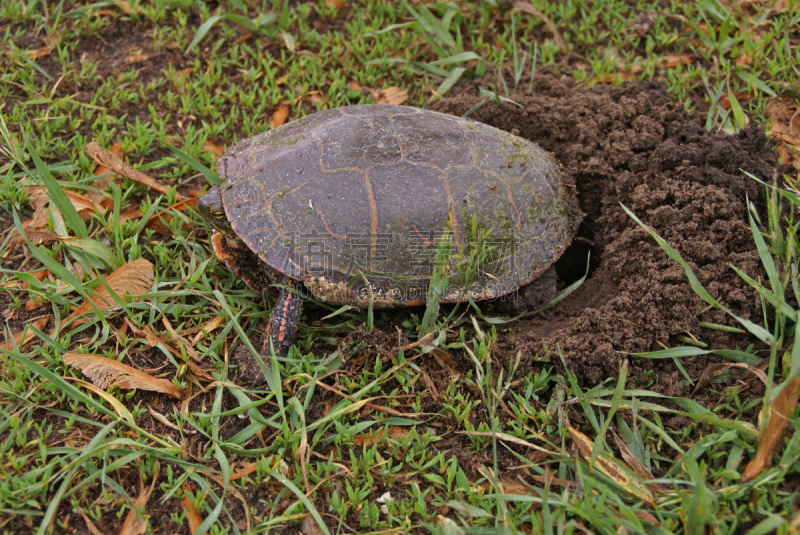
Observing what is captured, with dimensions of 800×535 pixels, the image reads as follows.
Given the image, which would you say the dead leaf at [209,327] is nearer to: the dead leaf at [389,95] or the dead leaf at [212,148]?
the dead leaf at [212,148]

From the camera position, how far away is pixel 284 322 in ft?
9.54

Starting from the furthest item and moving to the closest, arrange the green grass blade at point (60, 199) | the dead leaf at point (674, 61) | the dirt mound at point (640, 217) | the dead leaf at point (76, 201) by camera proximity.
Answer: the dead leaf at point (674, 61) → the dead leaf at point (76, 201) → the green grass blade at point (60, 199) → the dirt mound at point (640, 217)

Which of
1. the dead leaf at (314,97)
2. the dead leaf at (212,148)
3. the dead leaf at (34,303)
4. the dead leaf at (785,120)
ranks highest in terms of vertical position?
the dead leaf at (785,120)

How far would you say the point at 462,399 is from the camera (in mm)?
2699

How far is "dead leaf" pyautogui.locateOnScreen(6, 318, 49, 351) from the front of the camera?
9.37ft

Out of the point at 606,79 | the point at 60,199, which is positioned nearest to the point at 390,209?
the point at 60,199

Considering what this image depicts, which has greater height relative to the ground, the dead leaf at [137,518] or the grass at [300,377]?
the grass at [300,377]

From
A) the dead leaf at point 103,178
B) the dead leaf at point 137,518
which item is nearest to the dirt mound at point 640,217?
the dead leaf at point 137,518

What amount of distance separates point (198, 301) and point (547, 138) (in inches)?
105

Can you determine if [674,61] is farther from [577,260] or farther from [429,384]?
[429,384]

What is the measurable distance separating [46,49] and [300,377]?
3.79 metres

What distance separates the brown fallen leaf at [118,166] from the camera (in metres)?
3.61

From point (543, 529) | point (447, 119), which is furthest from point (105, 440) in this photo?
point (447, 119)

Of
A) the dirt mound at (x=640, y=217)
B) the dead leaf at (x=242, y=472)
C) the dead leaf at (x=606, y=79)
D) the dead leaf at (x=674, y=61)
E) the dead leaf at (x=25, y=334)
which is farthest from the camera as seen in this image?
the dead leaf at (x=674, y=61)
